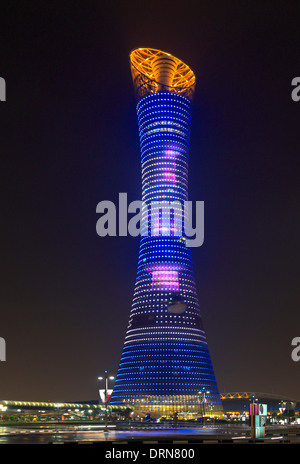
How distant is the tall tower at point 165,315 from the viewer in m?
178

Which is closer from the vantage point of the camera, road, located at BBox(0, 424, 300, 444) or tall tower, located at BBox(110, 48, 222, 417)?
road, located at BBox(0, 424, 300, 444)

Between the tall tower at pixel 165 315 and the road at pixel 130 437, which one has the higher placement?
the tall tower at pixel 165 315

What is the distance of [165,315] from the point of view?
18225 cm

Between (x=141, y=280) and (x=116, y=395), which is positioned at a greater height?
(x=141, y=280)

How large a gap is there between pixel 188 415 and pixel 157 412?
10003 mm

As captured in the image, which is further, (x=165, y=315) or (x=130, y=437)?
(x=165, y=315)

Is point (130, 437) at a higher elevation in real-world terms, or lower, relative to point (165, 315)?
lower

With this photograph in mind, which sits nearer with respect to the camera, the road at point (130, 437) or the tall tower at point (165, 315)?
the road at point (130, 437)

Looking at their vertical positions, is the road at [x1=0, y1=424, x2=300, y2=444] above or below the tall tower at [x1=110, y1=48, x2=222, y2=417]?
below

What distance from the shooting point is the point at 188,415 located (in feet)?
580

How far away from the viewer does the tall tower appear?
178 m

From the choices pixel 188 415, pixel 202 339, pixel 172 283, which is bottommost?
pixel 188 415
